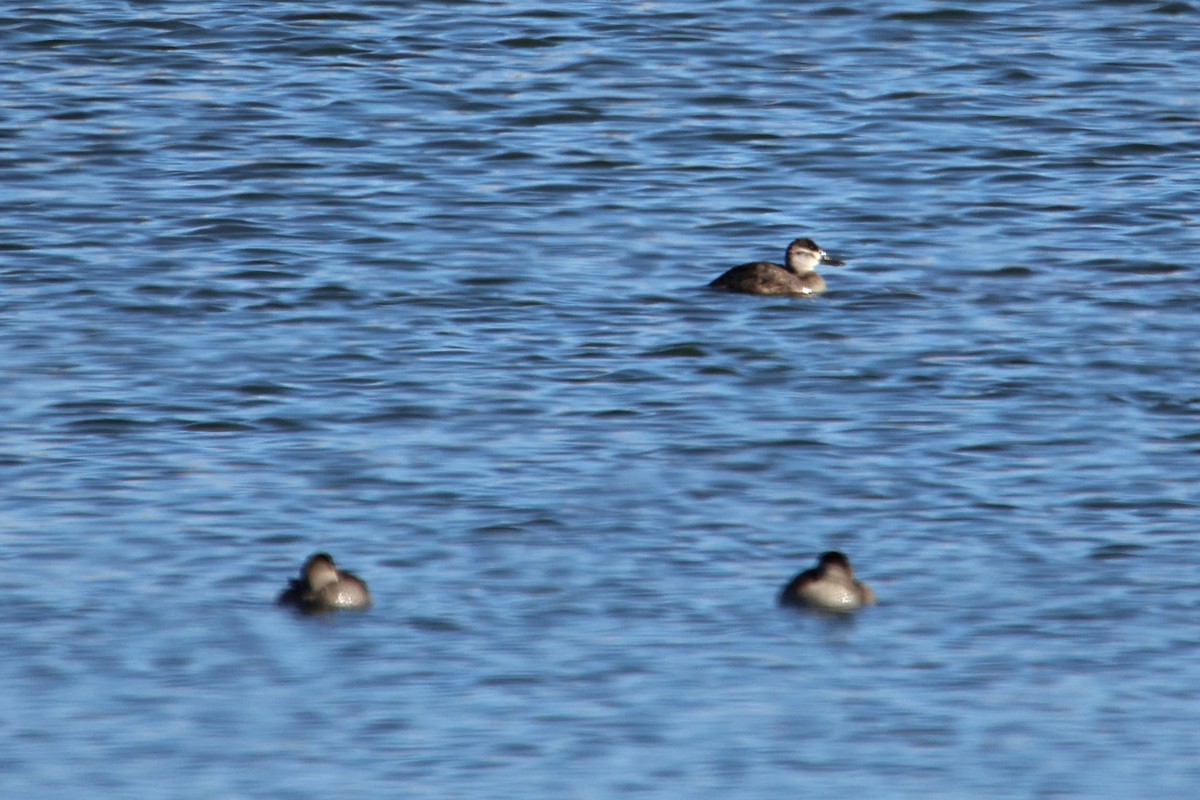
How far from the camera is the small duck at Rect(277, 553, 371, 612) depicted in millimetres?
12609

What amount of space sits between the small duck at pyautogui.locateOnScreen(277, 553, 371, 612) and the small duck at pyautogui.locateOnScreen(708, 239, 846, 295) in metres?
7.21

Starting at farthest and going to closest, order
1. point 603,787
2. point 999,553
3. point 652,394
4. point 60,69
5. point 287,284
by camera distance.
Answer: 1. point 60,69
2. point 287,284
3. point 652,394
4. point 999,553
5. point 603,787

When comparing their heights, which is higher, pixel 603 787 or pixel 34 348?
pixel 34 348

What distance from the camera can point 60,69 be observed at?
1054 inches

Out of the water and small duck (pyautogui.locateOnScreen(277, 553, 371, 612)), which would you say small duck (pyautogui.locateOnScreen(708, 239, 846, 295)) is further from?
small duck (pyautogui.locateOnScreen(277, 553, 371, 612))

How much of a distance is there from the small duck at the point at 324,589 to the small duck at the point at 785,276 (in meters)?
7.21

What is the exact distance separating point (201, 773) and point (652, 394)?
6.79 metres

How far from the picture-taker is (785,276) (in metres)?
19.5

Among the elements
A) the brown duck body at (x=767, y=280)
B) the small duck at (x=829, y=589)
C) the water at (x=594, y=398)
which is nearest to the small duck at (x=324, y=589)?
the water at (x=594, y=398)

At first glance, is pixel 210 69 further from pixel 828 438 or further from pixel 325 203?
pixel 828 438

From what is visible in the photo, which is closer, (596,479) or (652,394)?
(596,479)

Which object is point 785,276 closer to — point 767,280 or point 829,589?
point 767,280

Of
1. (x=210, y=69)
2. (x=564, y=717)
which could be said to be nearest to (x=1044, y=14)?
(x=210, y=69)

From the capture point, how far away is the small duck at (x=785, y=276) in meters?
Answer: 19.5
